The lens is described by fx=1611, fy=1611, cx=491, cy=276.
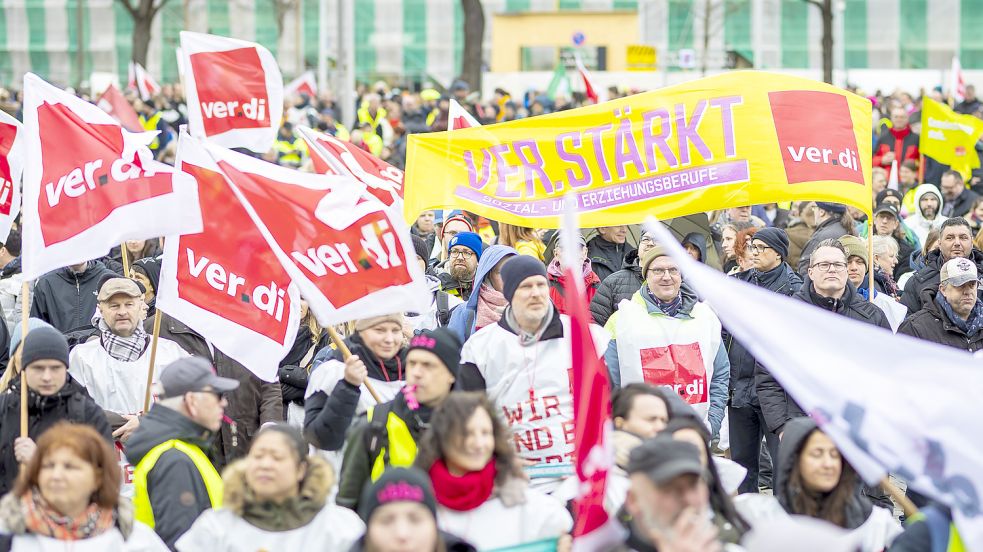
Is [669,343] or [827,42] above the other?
[827,42]

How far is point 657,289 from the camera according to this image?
25.3 feet

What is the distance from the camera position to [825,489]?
549 cm

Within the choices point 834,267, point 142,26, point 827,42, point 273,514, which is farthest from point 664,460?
point 142,26

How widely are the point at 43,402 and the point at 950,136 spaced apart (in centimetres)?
1050

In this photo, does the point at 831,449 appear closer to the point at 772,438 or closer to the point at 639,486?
the point at 639,486

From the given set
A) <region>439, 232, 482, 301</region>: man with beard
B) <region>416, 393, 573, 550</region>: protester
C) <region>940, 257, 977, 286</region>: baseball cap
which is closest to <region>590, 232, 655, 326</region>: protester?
<region>439, 232, 482, 301</region>: man with beard

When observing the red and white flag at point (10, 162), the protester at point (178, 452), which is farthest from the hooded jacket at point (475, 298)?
A: the red and white flag at point (10, 162)

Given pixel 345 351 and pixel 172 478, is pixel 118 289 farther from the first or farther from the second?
pixel 172 478

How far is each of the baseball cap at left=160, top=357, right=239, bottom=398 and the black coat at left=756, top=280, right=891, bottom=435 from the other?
3149 millimetres

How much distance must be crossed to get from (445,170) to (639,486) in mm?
4130

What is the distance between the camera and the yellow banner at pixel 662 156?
8312mm

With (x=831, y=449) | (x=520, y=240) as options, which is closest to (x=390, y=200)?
(x=520, y=240)

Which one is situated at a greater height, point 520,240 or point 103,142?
point 103,142

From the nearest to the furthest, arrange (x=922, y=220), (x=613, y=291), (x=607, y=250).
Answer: (x=613, y=291) < (x=607, y=250) < (x=922, y=220)
